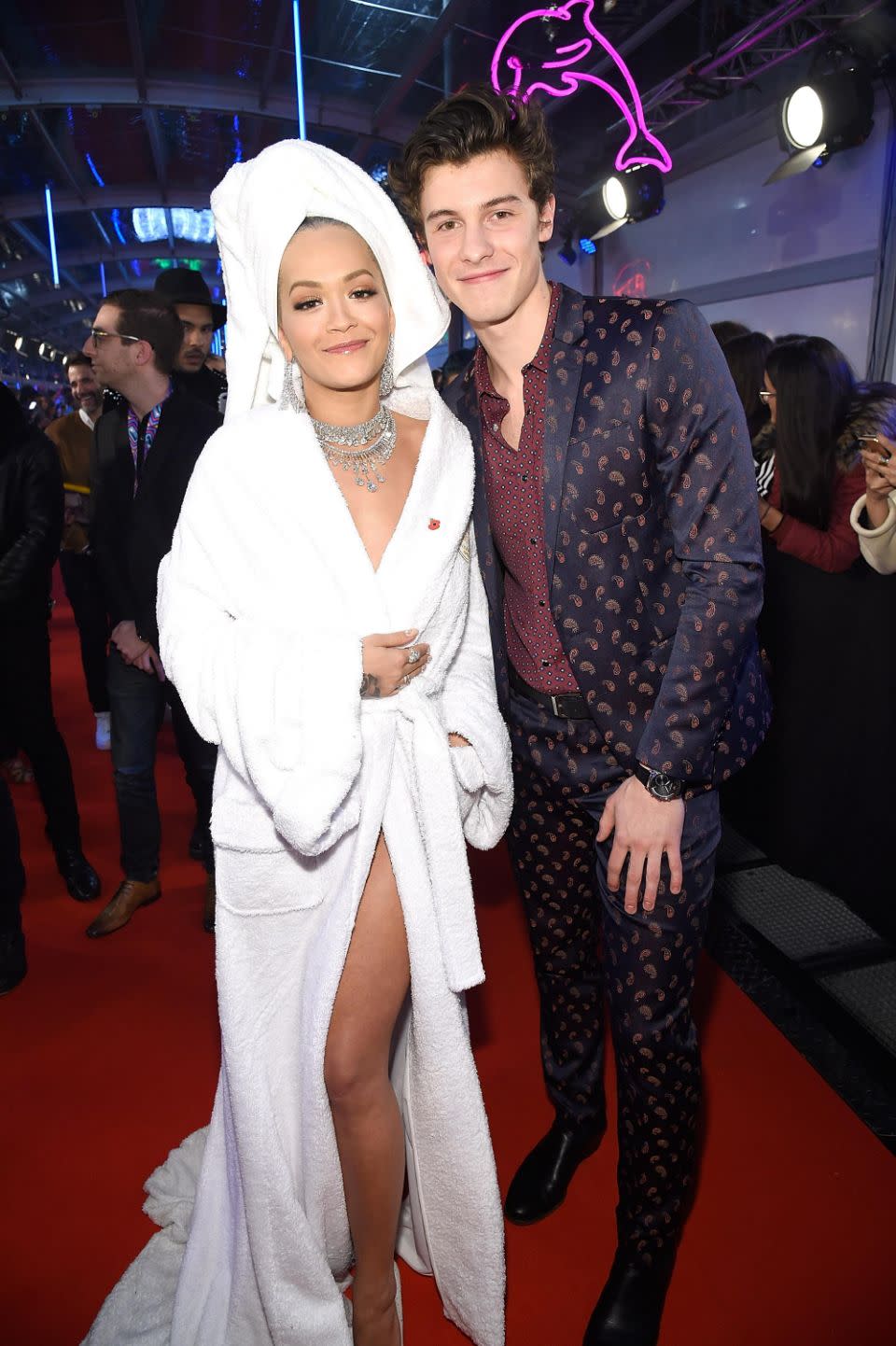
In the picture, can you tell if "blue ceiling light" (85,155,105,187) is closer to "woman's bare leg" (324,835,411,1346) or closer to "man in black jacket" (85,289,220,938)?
"man in black jacket" (85,289,220,938)

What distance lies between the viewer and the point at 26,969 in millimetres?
2844

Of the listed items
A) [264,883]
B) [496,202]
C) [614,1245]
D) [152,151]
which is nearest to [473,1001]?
[614,1245]

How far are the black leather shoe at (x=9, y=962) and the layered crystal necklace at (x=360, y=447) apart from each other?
6.76ft

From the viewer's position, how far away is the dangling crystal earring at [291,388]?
1594mm

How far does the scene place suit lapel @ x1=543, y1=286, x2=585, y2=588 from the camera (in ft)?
4.92

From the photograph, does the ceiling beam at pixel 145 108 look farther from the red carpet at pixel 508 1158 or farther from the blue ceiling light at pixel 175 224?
the red carpet at pixel 508 1158

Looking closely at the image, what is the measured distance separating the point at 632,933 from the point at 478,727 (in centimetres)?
46

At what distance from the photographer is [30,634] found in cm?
310

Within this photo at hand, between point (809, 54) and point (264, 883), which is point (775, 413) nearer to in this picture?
point (264, 883)

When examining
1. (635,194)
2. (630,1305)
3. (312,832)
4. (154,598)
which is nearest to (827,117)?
(635,194)

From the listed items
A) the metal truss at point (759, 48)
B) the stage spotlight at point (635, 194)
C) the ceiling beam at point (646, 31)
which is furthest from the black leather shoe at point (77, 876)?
the stage spotlight at point (635, 194)

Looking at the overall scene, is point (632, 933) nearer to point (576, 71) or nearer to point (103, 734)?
point (103, 734)

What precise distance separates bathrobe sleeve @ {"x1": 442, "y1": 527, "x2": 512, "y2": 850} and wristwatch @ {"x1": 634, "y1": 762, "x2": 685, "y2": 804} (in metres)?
0.27

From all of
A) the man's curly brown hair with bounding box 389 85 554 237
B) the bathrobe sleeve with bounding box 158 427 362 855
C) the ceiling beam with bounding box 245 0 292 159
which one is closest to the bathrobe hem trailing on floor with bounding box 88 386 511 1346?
the bathrobe sleeve with bounding box 158 427 362 855
